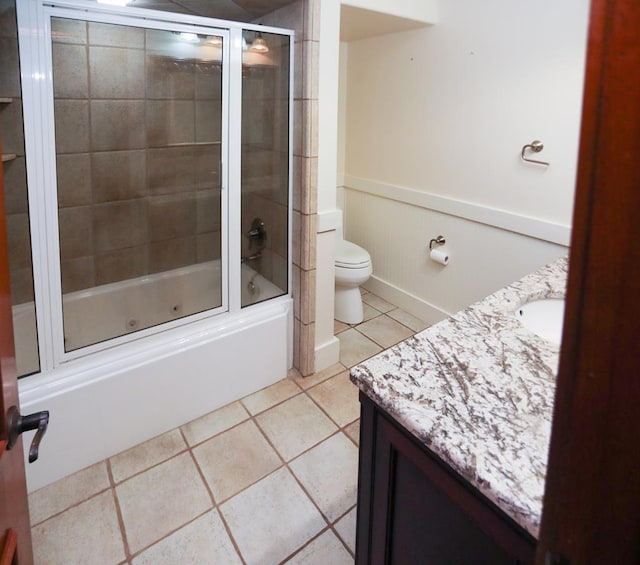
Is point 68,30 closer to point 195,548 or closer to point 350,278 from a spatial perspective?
point 350,278

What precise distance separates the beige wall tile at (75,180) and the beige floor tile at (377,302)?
2064 millimetres

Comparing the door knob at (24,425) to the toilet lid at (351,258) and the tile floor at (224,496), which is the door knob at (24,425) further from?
the toilet lid at (351,258)

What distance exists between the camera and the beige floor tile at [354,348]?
2764mm

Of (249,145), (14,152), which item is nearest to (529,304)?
(249,145)

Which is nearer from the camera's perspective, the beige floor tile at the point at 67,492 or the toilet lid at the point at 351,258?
the beige floor tile at the point at 67,492

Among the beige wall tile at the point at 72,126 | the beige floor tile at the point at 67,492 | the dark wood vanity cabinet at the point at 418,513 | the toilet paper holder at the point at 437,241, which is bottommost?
the beige floor tile at the point at 67,492

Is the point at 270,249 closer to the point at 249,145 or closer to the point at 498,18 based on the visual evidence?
the point at 249,145

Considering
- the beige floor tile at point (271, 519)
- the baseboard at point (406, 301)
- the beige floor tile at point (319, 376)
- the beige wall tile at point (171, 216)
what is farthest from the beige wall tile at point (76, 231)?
the baseboard at point (406, 301)

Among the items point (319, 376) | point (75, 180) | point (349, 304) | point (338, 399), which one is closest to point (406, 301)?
point (349, 304)

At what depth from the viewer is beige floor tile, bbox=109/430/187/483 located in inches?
75.0

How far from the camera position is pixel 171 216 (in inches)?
109

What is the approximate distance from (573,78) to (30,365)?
273 cm

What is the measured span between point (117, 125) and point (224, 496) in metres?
1.97

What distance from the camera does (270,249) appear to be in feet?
8.34
